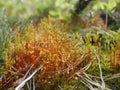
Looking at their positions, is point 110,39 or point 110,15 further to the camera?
point 110,15

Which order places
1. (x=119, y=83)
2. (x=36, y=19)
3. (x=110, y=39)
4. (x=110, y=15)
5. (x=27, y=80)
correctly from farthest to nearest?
1. (x=36, y=19)
2. (x=110, y=15)
3. (x=110, y=39)
4. (x=119, y=83)
5. (x=27, y=80)

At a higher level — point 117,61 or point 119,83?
point 117,61

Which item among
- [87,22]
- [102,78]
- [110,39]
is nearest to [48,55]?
[102,78]

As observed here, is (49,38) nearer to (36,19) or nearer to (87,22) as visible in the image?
(87,22)

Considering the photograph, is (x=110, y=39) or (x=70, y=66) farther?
(x=110, y=39)

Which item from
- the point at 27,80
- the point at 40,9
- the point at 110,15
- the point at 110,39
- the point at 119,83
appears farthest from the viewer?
the point at 40,9

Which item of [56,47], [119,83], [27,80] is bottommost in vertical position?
[119,83]

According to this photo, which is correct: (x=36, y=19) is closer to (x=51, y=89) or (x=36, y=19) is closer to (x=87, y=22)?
(x=87, y=22)

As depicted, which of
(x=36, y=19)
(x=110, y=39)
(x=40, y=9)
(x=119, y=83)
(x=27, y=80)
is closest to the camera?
(x=27, y=80)

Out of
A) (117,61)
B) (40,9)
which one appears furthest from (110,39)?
(40,9)
